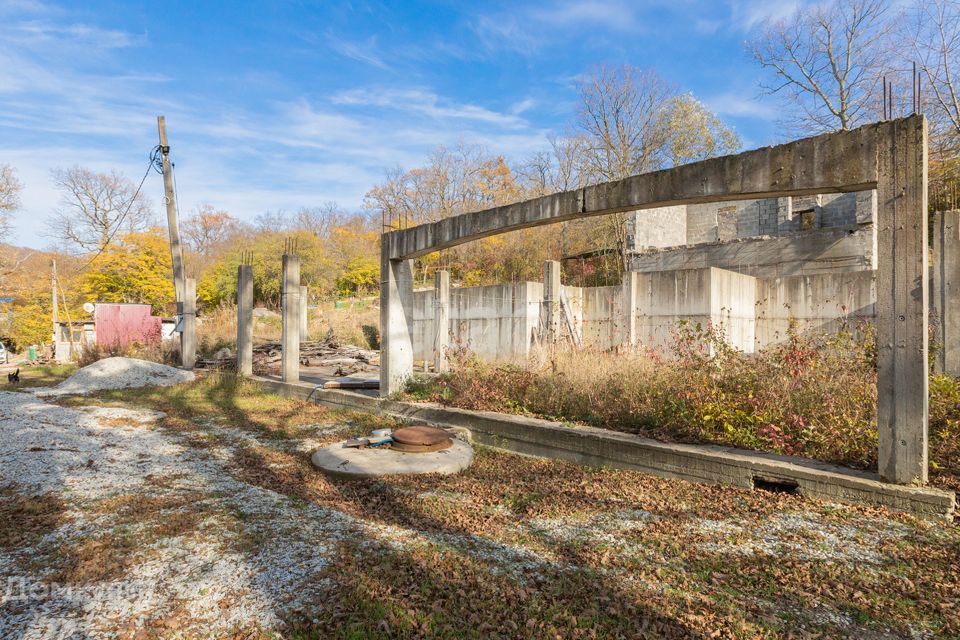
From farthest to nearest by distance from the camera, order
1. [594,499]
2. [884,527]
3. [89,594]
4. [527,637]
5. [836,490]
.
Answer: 1. [594,499]
2. [836,490]
3. [884,527]
4. [89,594]
5. [527,637]

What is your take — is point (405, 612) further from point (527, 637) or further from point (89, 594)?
point (89, 594)

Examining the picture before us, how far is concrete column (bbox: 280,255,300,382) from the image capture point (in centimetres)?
1114

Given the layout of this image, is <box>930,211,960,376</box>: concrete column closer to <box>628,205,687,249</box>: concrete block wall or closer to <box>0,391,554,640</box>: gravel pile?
<box>0,391,554,640</box>: gravel pile

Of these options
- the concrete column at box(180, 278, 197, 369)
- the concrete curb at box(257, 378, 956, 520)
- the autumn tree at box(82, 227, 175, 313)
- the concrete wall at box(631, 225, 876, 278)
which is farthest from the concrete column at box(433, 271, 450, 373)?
the autumn tree at box(82, 227, 175, 313)

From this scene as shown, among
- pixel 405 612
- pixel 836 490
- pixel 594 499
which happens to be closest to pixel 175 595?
pixel 405 612

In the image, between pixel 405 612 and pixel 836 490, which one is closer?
pixel 405 612

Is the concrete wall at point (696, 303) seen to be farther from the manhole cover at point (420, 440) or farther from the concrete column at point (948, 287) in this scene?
the manhole cover at point (420, 440)

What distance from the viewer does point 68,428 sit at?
7.73m

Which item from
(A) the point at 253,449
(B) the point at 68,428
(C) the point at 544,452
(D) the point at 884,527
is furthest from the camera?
(B) the point at 68,428

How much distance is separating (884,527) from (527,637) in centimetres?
306

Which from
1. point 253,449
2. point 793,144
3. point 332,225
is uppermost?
point 332,225

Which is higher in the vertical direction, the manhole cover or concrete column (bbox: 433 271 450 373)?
concrete column (bbox: 433 271 450 373)

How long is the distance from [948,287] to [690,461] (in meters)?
7.67

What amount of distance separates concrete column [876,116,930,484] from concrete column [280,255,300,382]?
9644 millimetres
